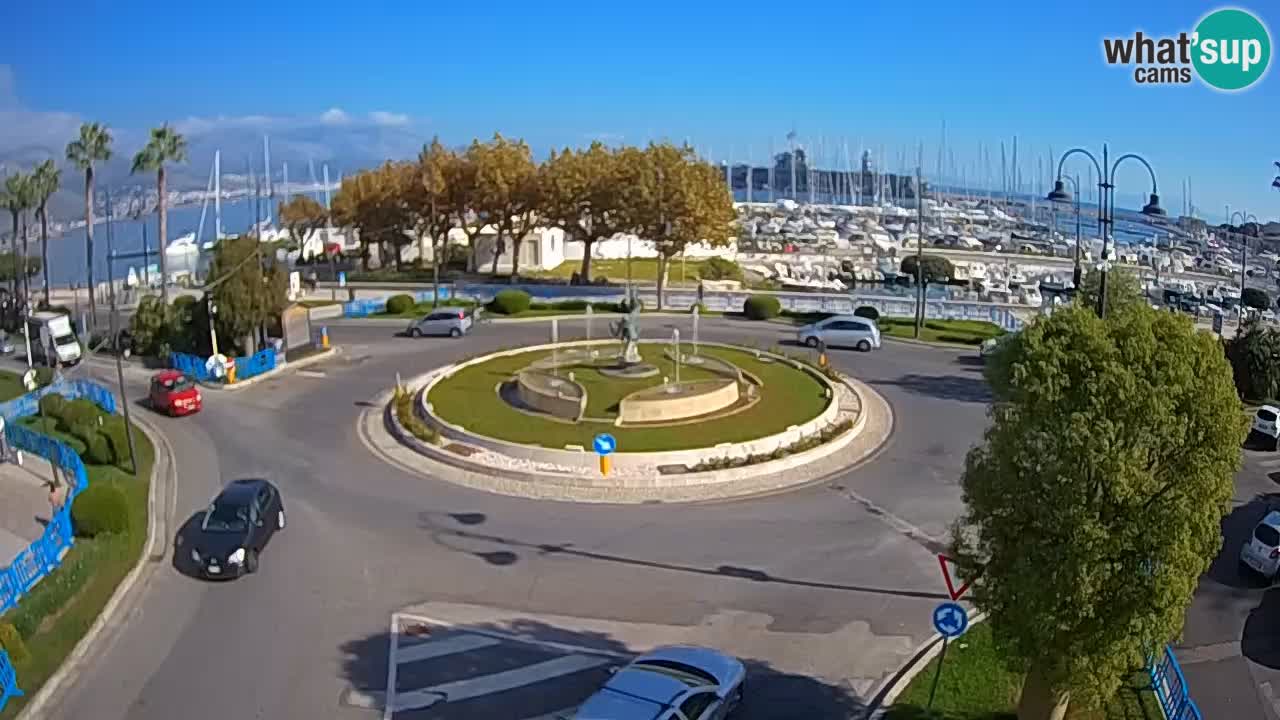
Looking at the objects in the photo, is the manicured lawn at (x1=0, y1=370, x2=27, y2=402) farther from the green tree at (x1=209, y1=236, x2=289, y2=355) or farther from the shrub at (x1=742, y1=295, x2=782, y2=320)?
the shrub at (x1=742, y1=295, x2=782, y2=320)

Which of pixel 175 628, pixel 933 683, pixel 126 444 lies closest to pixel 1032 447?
pixel 933 683

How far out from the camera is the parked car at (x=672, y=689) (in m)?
13.5

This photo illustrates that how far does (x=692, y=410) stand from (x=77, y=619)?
17.2 meters

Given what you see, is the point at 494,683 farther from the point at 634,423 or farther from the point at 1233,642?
the point at 634,423

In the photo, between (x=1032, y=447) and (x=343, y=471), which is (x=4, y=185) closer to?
(x=343, y=471)

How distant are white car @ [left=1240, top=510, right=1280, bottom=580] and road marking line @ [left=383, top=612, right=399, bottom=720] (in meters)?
16.4

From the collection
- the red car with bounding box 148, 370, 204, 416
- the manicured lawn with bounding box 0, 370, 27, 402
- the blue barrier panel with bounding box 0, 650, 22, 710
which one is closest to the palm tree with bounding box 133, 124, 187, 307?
the manicured lawn with bounding box 0, 370, 27, 402

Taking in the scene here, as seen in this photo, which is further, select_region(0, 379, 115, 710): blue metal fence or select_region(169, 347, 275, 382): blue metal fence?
select_region(169, 347, 275, 382): blue metal fence

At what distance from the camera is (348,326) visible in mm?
49594

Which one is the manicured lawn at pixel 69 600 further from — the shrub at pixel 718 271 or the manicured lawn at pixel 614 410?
the shrub at pixel 718 271

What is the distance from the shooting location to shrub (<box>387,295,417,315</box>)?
52.5 m

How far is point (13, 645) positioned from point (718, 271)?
A: 61346 mm

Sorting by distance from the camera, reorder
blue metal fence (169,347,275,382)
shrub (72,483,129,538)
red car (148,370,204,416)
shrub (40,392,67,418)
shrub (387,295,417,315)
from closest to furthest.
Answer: shrub (72,483,129,538)
shrub (40,392,67,418)
red car (148,370,204,416)
blue metal fence (169,347,275,382)
shrub (387,295,417,315)

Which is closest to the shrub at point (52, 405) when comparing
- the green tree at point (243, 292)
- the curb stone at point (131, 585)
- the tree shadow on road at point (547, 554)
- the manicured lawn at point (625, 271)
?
the curb stone at point (131, 585)
